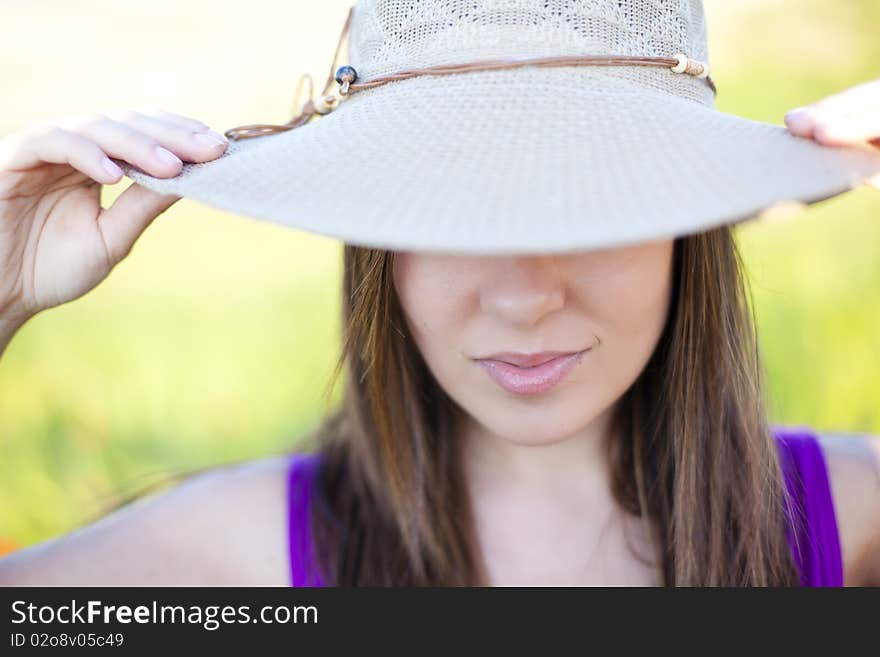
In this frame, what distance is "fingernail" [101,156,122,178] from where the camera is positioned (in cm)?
135

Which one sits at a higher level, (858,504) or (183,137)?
(183,137)

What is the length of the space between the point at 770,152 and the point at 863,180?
0.39 ft

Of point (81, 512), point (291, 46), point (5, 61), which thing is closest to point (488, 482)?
point (81, 512)

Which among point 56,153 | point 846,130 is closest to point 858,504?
point 846,130

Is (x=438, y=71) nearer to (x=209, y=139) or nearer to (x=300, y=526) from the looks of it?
(x=209, y=139)

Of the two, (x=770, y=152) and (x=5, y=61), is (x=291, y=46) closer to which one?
(x=5, y=61)

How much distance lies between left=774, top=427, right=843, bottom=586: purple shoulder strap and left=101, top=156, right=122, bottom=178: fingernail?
130 cm

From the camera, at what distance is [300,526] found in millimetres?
1756

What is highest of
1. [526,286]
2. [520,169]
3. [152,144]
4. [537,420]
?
[152,144]

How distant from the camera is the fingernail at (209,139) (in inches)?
49.6

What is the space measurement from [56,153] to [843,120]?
3.80ft

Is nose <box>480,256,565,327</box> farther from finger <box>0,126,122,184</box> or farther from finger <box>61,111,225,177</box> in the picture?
finger <box>0,126,122,184</box>

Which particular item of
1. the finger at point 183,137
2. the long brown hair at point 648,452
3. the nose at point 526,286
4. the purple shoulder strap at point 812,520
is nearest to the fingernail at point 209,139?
the finger at point 183,137

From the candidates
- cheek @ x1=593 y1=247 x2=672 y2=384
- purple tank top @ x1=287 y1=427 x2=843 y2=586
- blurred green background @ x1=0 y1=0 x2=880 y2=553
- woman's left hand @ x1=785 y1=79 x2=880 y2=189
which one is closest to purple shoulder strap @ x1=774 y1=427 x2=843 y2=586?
purple tank top @ x1=287 y1=427 x2=843 y2=586
